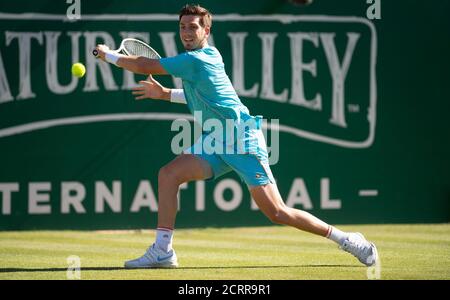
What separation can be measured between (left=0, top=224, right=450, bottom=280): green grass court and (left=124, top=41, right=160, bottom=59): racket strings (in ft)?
5.49

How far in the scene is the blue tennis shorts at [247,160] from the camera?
7.02 meters

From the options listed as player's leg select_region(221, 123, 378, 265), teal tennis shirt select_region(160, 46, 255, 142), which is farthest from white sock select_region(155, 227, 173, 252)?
teal tennis shirt select_region(160, 46, 255, 142)

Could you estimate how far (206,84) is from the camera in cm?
701

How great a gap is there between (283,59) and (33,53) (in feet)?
8.95

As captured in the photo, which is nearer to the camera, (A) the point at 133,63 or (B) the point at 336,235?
(A) the point at 133,63

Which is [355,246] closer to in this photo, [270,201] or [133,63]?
[270,201]

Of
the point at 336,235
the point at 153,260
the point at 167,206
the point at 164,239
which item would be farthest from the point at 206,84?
the point at 336,235

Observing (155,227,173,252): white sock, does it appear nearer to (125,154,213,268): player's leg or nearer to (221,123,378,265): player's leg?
(125,154,213,268): player's leg

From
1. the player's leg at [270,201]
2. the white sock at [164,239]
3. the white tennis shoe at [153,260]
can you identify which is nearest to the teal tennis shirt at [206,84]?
the player's leg at [270,201]

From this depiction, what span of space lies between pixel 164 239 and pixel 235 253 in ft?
4.41

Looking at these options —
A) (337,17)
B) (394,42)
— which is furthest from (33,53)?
(394,42)

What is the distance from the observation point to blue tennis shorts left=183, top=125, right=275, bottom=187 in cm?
702

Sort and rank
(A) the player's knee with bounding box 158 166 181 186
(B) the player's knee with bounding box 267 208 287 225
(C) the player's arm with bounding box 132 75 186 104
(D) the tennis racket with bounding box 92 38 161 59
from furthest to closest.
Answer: (D) the tennis racket with bounding box 92 38 161 59
(C) the player's arm with bounding box 132 75 186 104
(A) the player's knee with bounding box 158 166 181 186
(B) the player's knee with bounding box 267 208 287 225

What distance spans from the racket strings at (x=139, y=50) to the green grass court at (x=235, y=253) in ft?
5.49
